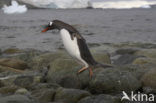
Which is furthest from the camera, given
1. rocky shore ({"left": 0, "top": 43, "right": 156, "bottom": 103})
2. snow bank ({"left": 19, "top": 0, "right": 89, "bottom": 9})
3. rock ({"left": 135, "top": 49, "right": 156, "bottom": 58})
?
snow bank ({"left": 19, "top": 0, "right": 89, "bottom": 9})

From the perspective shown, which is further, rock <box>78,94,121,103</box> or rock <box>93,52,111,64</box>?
rock <box>93,52,111,64</box>

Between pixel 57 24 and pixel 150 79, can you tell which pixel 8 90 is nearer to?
pixel 57 24

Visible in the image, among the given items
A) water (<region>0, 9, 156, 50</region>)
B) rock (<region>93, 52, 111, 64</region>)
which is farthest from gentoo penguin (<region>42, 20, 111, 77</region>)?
water (<region>0, 9, 156, 50</region>)

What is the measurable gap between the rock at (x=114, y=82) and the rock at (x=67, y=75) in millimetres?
271

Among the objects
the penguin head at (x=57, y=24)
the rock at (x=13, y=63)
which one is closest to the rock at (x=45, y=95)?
the penguin head at (x=57, y=24)

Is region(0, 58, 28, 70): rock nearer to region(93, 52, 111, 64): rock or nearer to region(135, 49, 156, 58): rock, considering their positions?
region(93, 52, 111, 64): rock

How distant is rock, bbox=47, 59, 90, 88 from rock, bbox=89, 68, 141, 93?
27 centimetres

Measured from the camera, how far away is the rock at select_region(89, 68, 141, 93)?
414cm

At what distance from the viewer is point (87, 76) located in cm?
446

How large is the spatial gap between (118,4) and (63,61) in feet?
A: 396

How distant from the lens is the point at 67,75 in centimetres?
473

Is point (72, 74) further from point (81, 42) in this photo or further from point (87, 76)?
point (81, 42)

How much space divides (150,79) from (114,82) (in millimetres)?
609

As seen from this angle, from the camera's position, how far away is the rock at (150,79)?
14.0 ft
